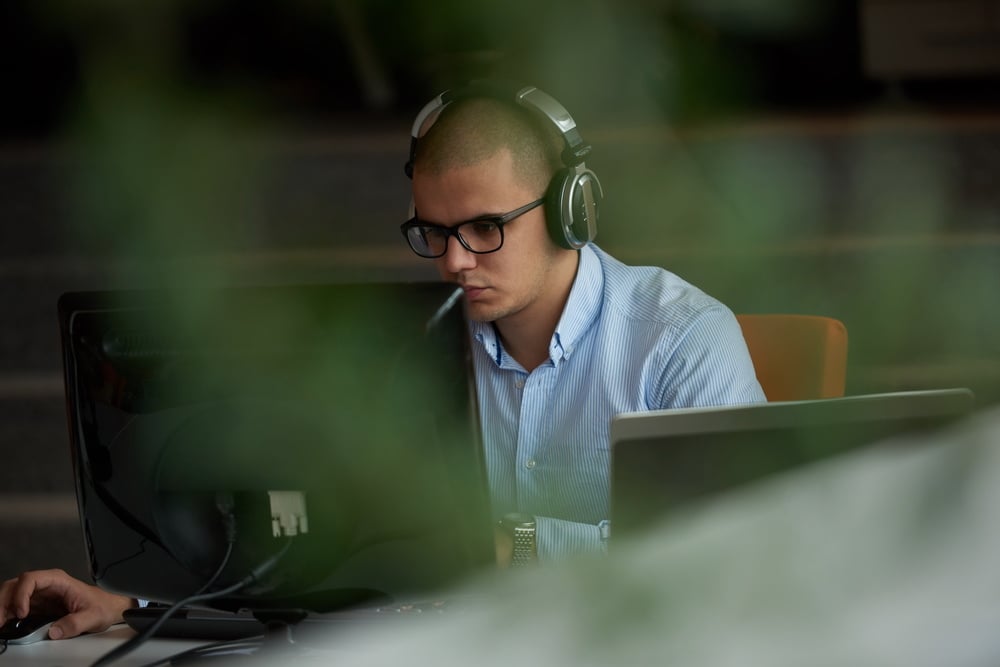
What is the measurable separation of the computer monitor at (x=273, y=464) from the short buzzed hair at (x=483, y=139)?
72 centimetres

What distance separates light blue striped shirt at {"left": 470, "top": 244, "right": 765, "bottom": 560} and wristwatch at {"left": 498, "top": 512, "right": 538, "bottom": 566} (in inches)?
14.5

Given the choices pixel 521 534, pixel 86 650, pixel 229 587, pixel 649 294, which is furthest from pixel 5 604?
pixel 649 294

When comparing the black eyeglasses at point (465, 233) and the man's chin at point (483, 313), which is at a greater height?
the black eyeglasses at point (465, 233)

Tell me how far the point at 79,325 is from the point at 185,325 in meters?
0.63

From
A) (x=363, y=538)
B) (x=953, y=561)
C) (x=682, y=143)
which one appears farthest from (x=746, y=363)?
(x=953, y=561)

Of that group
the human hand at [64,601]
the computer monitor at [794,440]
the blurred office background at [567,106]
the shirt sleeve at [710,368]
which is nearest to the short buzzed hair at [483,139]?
the shirt sleeve at [710,368]

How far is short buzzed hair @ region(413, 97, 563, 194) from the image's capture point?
56.2 inches

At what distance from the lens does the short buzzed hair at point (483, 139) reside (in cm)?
143

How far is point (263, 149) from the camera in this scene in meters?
0.22

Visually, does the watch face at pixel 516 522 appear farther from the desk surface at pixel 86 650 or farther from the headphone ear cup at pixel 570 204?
the headphone ear cup at pixel 570 204

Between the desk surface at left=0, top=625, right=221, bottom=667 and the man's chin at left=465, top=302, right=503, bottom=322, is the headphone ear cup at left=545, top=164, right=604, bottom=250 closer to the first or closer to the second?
the man's chin at left=465, top=302, right=503, bottom=322

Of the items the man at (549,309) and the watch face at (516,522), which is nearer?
the watch face at (516,522)

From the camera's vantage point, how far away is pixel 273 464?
56 centimetres

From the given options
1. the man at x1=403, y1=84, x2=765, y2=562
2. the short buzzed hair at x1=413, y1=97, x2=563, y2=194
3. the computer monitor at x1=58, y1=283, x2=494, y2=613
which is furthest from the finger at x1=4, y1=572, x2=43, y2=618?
the short buzzed hair at x1=413, y1=97, x2=563, y2=194
